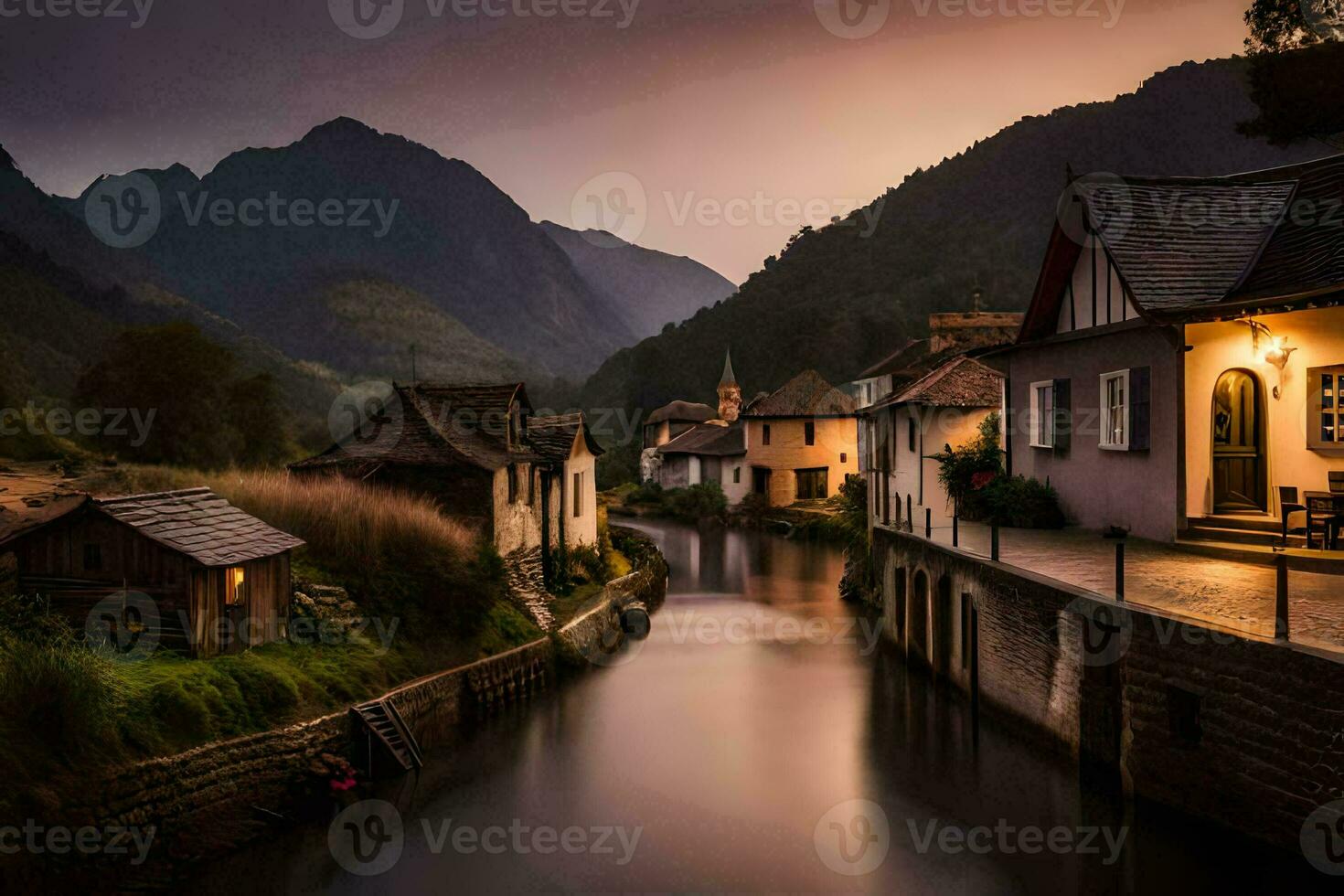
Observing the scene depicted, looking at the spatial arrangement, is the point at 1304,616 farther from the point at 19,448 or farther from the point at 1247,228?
the point at 19,448

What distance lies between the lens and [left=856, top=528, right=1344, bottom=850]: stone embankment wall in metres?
9.16

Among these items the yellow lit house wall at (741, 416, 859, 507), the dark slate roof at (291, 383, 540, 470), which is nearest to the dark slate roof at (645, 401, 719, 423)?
the yellow lit house wall at (741, 416, 859, 507)

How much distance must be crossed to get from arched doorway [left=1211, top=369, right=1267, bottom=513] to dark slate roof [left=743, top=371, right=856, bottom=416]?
135 ft

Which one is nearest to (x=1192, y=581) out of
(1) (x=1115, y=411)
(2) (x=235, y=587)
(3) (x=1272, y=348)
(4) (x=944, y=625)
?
(3) (x=1272, y=348)

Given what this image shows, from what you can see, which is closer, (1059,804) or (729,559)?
(1059,804)

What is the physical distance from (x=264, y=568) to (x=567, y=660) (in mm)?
8597

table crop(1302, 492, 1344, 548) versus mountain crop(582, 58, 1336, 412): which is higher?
mountain crop(582, 58, 1336, 412)

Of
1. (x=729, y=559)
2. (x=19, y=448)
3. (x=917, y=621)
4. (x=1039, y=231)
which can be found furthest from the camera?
(x=1039, y=231)

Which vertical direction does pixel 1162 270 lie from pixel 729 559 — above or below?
above

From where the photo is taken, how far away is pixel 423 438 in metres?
24.4

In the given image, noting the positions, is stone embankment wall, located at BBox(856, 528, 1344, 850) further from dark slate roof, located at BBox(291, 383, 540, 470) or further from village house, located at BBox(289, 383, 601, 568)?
dark slate roof, located at BBox(291, 383, 540, 470)

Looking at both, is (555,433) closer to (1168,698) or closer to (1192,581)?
(1192,581)

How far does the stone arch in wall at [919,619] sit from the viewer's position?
20978 mm

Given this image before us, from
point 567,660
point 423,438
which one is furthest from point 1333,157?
point 423,438
